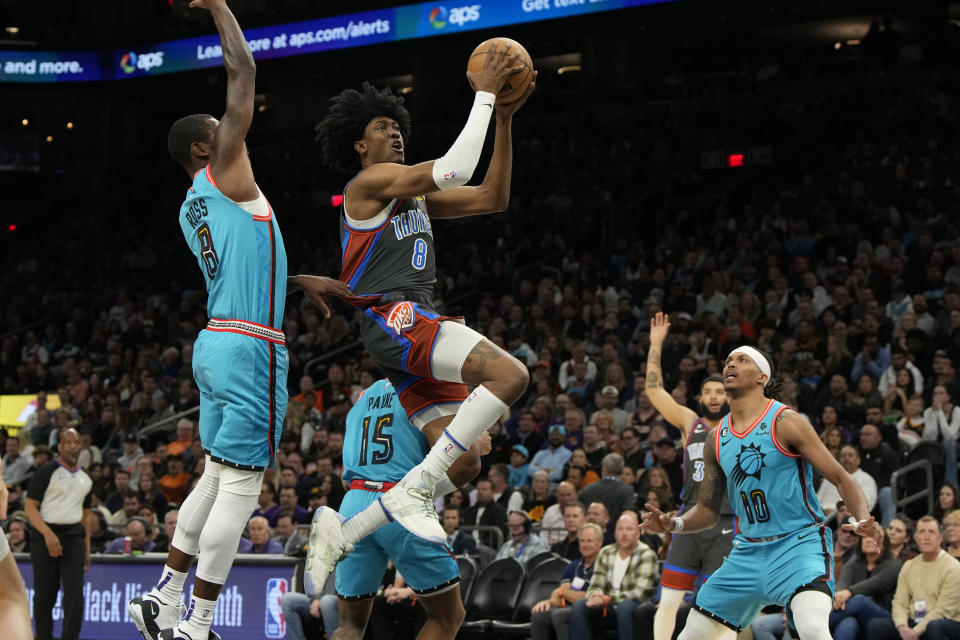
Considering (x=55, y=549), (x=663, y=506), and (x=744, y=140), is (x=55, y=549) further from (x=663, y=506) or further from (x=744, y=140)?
(x=744, y=140)

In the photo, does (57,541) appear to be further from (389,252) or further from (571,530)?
(389,252)

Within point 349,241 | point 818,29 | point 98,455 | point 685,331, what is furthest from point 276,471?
point 818,29

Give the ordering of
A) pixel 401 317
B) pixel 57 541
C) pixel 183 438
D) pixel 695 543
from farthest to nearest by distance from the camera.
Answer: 1. pixel 183 438
2. pixel 57 541
3. pixel 695 543
4. pixel 401 317

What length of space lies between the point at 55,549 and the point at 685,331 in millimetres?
7997

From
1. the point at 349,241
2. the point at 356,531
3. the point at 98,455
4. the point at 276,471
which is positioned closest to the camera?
the point at 356,531

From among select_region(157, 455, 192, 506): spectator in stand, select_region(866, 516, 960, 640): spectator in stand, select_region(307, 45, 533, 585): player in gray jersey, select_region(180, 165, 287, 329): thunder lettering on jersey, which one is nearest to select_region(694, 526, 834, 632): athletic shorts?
select_region(307, 45, 533, 585): player in gray jersey

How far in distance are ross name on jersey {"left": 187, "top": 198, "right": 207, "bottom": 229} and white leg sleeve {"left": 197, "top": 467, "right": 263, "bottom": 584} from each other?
1085 mm

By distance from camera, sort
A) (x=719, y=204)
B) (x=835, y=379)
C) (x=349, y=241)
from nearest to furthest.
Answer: (x=349, y=241) < (x=835, y=379) < (x=719, y=204)

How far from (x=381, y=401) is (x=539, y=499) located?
7.02 m

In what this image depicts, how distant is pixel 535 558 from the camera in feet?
38.8

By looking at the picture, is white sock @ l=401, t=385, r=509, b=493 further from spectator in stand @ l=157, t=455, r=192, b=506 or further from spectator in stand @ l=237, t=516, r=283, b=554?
spectator in stand @ l=157, t=455, r=192, b=506

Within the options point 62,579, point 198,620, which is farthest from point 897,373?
point 198,620

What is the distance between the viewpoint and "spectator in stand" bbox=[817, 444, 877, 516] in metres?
11.2

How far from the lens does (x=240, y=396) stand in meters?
5.25
